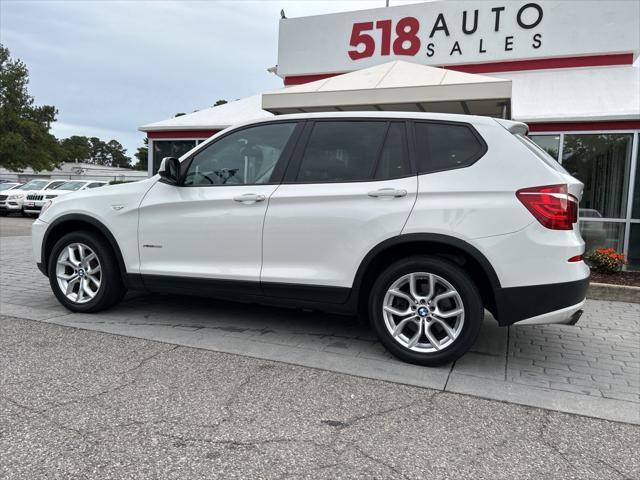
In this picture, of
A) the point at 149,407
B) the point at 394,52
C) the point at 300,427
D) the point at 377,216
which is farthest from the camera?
the point at 394,52

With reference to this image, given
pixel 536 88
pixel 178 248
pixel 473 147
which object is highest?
pixel 536 88

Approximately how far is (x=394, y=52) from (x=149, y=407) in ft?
36.8

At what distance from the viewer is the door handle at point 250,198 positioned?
4123 mm

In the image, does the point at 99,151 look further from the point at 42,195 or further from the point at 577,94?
the point at 577,94

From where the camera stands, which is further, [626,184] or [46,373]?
[626,184]

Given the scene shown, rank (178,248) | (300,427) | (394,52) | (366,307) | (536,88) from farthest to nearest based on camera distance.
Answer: (394,52) < (536,88) < (178,248) < (366,307) < (300,427)

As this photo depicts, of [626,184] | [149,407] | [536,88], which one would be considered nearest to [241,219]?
[149,407]

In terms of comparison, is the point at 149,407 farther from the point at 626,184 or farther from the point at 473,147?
the point at 626,184

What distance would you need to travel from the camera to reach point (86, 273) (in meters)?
4.89

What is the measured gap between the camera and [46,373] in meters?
3.47

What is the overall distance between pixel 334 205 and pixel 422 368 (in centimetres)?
→ 139

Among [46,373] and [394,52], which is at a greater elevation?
[394,52]

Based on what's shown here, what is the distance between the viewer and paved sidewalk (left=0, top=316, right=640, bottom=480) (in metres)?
2.40

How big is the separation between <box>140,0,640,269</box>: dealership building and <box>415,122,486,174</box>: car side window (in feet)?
12.0
